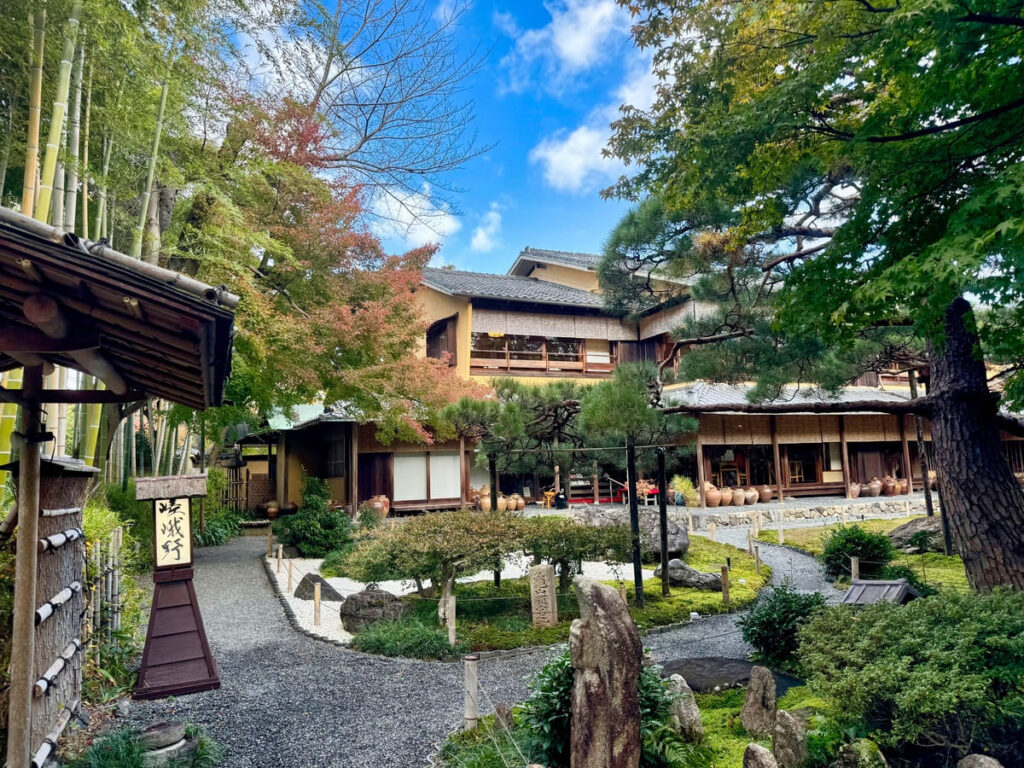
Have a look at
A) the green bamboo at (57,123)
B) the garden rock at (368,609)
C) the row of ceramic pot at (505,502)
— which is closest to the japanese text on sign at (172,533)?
the green bamboo at (57,123)

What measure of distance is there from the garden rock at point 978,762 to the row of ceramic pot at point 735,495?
15.2 metres

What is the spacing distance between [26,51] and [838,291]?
7.70 meters

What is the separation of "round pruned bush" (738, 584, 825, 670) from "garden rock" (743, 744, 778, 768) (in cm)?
292

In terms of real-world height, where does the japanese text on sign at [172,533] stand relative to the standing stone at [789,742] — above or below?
above

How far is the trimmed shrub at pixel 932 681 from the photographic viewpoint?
3.12m

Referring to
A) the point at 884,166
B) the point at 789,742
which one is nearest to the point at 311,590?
the point at 789,742

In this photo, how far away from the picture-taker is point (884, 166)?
15.6ft

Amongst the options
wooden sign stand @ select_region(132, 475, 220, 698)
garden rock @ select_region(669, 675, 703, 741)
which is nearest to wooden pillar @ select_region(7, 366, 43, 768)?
wooden sign stand @ select_region(132, 475, 220, 698)

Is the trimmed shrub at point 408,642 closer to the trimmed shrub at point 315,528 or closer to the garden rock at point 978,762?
the garden rock at point 978,762

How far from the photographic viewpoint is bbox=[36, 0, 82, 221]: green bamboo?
13.5 feet

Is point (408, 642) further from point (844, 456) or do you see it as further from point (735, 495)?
point (844, 456)

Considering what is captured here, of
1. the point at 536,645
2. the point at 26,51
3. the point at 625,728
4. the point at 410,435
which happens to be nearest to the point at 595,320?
the point at 410,435

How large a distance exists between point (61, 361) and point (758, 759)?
400 cm

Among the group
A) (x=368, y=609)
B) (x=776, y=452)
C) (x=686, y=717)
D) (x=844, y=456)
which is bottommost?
(x=368, y=609)
